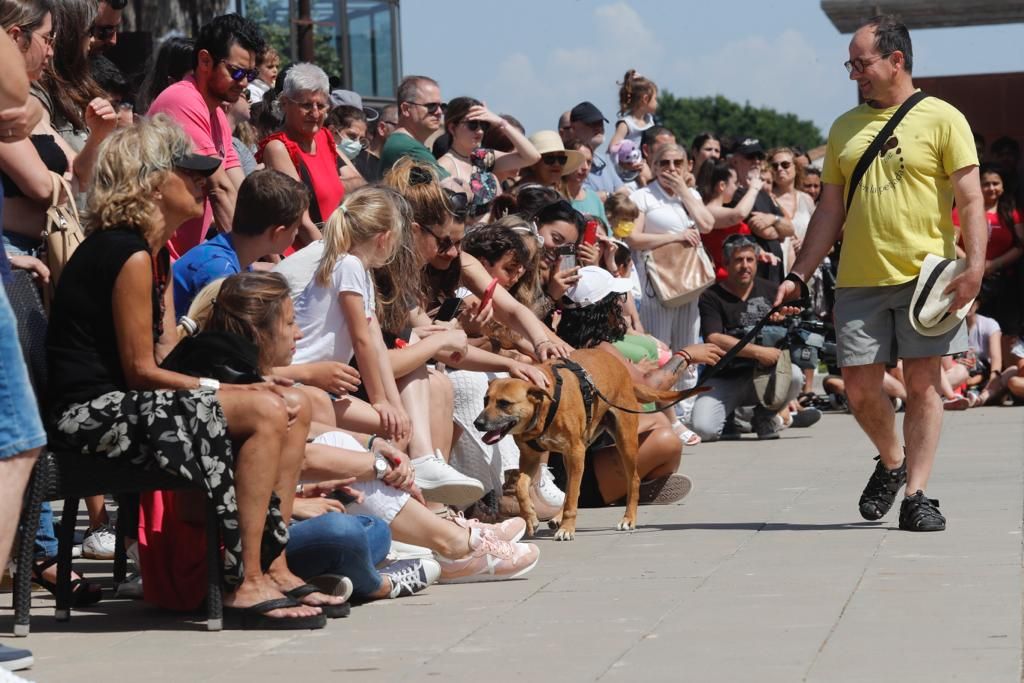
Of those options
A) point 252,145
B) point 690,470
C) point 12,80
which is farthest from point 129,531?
point 690,470

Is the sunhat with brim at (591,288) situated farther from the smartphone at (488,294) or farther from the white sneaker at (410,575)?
the white sneaker at (410,575)

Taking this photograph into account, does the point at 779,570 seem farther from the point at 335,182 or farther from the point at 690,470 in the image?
the point at 690,470

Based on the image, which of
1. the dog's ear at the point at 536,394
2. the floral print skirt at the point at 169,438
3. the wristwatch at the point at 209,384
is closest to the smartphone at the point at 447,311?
the dog's ear at the point at 536,394

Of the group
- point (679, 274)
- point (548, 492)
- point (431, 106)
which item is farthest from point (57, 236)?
point (679, 274)

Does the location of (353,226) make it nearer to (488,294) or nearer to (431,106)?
(488,294)

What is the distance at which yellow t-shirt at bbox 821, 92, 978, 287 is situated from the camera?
753 cm

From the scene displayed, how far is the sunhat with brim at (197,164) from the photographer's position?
19.0ft

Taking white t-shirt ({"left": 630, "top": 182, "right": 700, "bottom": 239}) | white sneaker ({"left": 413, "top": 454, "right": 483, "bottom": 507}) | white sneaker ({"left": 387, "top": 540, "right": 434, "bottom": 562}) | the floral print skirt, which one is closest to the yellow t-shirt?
white sneaker ({"left": 413, "top": 454, "right": 483, "bottom": 507})

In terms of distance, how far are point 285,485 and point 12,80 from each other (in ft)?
5.86

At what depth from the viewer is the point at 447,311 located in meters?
8.00

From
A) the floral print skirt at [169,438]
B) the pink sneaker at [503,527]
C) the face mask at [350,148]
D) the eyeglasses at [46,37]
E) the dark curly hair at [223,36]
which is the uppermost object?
the dark curly hair at [223,36]

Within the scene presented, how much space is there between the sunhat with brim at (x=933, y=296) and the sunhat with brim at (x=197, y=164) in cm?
330

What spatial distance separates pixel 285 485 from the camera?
18.4 feet

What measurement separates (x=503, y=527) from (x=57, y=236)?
6.84 feet
